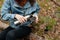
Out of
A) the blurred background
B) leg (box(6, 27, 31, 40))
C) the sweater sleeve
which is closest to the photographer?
leg (box(6, 27, 31, 40))

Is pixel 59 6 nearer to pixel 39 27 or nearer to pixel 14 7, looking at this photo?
pixel 39 27

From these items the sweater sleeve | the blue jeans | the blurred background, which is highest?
the sweater sleeve

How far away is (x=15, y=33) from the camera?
187 inches

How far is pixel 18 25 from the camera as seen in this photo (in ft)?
16.3

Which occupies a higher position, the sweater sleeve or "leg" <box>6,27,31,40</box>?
the sweater sleeve

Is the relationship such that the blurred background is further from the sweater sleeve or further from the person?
the sweater sleeve

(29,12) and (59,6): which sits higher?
(29,12)

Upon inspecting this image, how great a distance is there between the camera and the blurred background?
554 cm

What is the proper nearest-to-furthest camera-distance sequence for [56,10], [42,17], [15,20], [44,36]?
1. [15,20]
2. [44,36]
3. [42,17]
4. [56,10]

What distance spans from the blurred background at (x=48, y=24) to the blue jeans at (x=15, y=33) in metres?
0.56

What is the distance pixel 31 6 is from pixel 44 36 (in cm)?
88

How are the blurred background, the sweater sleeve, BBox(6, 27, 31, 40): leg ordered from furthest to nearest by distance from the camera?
the blurred background → the sweater sleeve → BBox(6, 27, 31, 40): leg

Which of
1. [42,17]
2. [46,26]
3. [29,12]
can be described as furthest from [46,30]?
[29,12]

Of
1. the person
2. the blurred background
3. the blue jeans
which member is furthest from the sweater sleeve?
the blurred background
